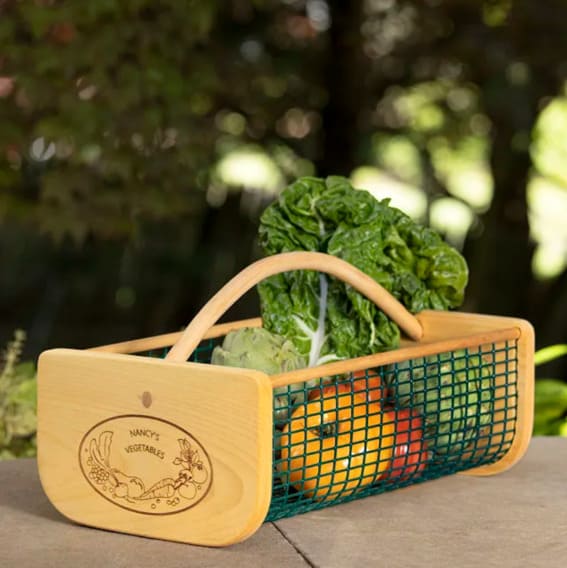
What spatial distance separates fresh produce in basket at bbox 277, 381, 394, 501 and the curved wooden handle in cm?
16

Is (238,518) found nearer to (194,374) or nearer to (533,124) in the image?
(194,374)

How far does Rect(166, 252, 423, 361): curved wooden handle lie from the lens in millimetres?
1529

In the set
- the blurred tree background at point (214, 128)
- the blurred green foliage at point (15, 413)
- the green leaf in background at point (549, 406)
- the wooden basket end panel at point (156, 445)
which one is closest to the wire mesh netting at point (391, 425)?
the wooden basket end panel at point (156, 445)

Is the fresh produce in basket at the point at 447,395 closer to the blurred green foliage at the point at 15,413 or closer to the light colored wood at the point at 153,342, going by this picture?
Answer: the light colored wood at the point at 153,342

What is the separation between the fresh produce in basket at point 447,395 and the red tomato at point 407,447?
1 cm

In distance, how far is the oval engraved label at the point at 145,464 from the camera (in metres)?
1.47

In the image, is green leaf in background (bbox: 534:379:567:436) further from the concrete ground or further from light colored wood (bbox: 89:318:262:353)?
light colored wood (bbox: 89:318:262:353)

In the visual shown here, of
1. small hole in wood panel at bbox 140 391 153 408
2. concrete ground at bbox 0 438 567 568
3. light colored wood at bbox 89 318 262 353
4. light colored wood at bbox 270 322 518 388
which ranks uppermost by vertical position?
light colored wood at bbox 270 322 518 388

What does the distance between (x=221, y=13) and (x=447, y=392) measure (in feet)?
8.74

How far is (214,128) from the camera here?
354cm

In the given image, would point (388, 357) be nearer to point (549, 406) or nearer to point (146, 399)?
point (146, 399)

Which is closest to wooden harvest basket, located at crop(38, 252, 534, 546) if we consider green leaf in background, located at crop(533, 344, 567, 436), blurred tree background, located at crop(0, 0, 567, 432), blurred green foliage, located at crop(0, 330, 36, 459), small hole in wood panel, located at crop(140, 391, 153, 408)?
small hole in wood panel, located at crop(140, 391, 153, 408)

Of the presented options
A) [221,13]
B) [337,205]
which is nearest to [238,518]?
[337,205]

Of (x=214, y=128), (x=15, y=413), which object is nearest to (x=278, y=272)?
(x=15, y=413)
